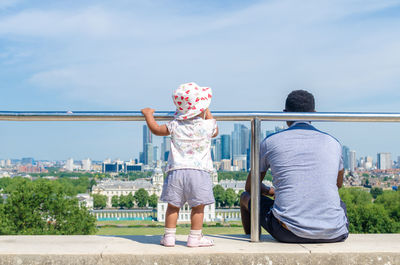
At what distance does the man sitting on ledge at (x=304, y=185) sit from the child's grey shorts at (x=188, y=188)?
55 centimetres

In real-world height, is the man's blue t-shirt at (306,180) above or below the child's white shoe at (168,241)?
above

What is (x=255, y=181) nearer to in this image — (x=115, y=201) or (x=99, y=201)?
(x=99, y=201)

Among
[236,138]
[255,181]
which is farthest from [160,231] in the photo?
[255,181]

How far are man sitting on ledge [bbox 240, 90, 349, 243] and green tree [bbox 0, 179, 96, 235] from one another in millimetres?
33144

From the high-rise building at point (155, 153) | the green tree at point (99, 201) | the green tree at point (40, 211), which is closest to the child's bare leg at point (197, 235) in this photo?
the high-rise building at point (155, 153)

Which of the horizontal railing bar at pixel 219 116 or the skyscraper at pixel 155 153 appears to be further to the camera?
the skyscraper at pixel 155 153

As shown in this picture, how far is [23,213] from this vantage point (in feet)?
126

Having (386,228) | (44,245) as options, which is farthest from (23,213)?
(386,228)

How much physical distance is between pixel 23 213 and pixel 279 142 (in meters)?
37.8

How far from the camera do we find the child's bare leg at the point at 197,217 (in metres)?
3.73

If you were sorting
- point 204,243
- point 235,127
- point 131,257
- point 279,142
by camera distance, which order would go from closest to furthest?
1. point 131,257
2. point 204,243
3. point 279,142
4. point 235,127

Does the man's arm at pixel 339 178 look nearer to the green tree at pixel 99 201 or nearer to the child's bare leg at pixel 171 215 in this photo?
the child's bare leg at pixel 171 215

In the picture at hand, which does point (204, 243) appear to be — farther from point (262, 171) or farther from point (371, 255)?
point (371, 255)

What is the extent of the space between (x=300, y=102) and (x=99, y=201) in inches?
4543
